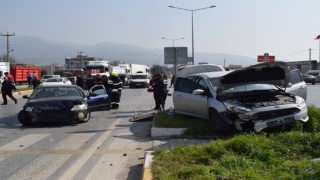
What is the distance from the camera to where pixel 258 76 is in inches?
403

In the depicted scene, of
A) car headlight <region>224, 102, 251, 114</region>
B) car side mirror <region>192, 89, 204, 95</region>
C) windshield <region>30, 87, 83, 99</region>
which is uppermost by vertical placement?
car side mirror <region>192, 89, 204, 95</region>

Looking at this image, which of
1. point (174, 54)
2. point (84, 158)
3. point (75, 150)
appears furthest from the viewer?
point (174, 54)

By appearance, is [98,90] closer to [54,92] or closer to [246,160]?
[54,92]

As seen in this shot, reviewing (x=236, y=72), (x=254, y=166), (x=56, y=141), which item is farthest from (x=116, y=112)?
(x=254, y=166)

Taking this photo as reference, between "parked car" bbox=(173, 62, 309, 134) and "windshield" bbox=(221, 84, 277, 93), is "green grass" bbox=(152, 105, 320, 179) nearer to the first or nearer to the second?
"parked car" bbox=(173, 62, 309, 134)

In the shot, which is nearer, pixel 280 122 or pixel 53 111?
pixel 280 122

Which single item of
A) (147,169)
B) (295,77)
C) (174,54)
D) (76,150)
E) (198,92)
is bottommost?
(76,150)

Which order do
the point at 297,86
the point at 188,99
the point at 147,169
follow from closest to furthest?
1. the point at 147,169
2. the point at 188,99
3. the point at 297,86

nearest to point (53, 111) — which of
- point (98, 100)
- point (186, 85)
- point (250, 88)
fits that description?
point (98, 100)

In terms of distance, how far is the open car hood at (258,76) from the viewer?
991cm

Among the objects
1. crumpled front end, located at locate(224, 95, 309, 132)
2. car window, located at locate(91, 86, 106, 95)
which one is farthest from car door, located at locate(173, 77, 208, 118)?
car window, located at locate(91, 86, 106, 95)

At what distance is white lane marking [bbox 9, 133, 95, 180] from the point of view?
22.1 ft

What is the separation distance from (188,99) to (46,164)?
5.09 meters

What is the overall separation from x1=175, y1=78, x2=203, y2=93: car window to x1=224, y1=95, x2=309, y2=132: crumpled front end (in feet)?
7.55
